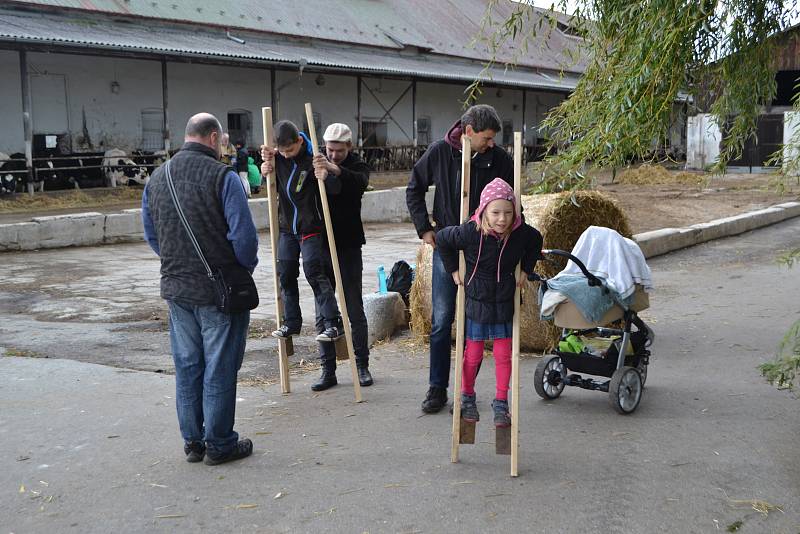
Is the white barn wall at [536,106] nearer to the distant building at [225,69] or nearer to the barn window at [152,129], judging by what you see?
the distant building at [225,69]

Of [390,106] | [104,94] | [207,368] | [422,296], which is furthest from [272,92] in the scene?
[207,368]

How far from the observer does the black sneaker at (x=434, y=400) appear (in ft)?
18.7

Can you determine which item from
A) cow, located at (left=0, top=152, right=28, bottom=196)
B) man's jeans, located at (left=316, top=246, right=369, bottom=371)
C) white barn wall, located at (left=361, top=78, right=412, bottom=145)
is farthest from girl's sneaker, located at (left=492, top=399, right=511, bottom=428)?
white barn wall, located at (left=361, top=78, right=412, bottom=145)

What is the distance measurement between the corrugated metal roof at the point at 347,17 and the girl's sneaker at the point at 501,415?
17866 mm

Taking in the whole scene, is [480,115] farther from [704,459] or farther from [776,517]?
[776,517]

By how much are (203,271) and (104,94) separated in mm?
21284

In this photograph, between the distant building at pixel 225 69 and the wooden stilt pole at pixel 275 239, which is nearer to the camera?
the wooden stilt pole at pixel 275 239

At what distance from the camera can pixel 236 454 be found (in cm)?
489

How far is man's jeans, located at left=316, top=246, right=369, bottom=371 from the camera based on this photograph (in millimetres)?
6441

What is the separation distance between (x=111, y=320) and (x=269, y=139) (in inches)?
147

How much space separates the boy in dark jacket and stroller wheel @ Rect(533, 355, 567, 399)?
55.8 inches

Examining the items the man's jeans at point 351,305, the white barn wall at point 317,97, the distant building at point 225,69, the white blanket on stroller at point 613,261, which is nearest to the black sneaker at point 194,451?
the man's jeans at point 351,305

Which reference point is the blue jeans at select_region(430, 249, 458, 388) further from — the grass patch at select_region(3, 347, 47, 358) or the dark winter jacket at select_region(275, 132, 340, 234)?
→ the grass patch at select_region(3, 347, 47, 358)

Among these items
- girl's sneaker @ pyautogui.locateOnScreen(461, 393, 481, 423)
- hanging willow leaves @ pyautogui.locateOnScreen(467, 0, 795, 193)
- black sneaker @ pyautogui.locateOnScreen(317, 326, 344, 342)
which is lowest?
girl's sneaker @ pyautogui.locateOnScreen(461, 393, 481, 423)
